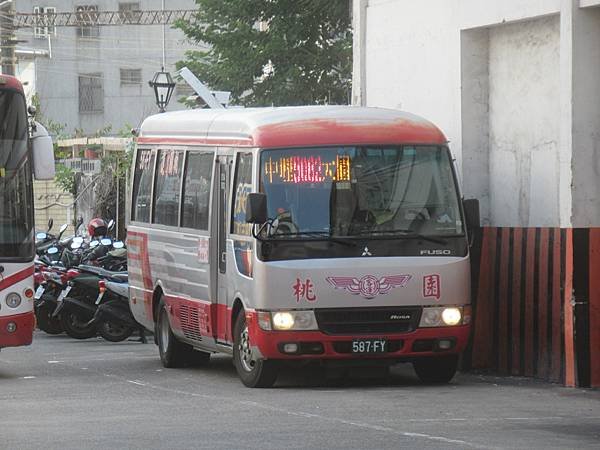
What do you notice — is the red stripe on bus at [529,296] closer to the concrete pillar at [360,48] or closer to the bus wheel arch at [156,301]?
the bus wheel arch at [156,301]

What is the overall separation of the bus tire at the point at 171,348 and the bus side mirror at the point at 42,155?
218 cm

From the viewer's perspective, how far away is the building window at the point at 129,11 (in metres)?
65.3

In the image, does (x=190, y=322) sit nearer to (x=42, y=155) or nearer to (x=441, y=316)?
(x=42, y=155)

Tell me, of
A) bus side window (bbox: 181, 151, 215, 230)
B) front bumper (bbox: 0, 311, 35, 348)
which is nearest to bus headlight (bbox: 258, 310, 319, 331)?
bus side window (bbox: 181, 151, 215, 230)

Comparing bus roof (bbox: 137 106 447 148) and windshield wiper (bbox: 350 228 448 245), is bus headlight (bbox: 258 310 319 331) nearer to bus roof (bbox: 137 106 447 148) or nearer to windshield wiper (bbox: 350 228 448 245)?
windshield wiper (bbox: 350 228 448 245)

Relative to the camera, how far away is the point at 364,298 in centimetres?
1622

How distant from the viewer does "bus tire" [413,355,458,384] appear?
17.0 metres

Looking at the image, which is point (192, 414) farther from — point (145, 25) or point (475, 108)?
point (145, 25)

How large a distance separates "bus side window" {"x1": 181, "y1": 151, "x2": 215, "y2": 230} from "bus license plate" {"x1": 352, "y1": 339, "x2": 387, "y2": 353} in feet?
8.44

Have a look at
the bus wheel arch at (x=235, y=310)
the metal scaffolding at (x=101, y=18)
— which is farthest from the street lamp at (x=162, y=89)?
the metal scaffolding at (x=101, y=18)

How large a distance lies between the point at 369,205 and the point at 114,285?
29.3 ft

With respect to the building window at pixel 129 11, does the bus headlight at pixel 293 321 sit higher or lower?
lower

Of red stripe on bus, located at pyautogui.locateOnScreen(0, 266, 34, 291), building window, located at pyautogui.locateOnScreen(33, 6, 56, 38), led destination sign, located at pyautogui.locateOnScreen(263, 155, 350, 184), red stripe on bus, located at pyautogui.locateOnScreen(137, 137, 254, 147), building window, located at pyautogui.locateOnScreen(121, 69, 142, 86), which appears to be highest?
building window, located at pyautogui.locateOnScreen(33, 6, 56, 38)

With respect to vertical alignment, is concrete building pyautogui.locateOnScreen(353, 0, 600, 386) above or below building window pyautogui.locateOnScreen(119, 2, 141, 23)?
below
